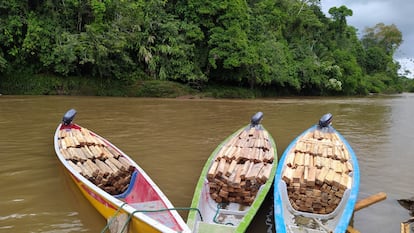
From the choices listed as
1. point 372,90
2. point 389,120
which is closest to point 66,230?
point 389,120

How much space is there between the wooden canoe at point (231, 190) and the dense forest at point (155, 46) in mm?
14962

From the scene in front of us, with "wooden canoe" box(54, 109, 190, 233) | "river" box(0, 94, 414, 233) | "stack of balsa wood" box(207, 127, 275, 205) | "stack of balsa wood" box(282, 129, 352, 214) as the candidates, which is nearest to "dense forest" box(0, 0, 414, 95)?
"river" box(0, 94, 414, 233)

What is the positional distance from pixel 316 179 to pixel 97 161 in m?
3.23

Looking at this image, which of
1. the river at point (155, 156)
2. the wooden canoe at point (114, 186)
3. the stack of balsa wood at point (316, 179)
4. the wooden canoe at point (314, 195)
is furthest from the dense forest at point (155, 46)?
Answer: the wooden canoe at point (314, 195)

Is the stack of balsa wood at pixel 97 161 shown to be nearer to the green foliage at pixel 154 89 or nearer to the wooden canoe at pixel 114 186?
the wooden canoe at pixel 114 186

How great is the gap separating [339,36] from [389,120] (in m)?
Result: 30.2

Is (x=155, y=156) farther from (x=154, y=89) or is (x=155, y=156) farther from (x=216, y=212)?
(x=154, y=89)

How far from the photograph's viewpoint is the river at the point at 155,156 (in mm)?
4203

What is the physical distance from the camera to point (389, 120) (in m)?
13.6

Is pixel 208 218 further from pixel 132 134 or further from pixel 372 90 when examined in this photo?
pixel 372 90

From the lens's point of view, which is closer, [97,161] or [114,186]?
[114,186]

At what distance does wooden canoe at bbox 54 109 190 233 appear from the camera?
320 centimetres

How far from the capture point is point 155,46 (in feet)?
70.7

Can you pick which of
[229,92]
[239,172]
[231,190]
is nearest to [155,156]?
[239,172]
